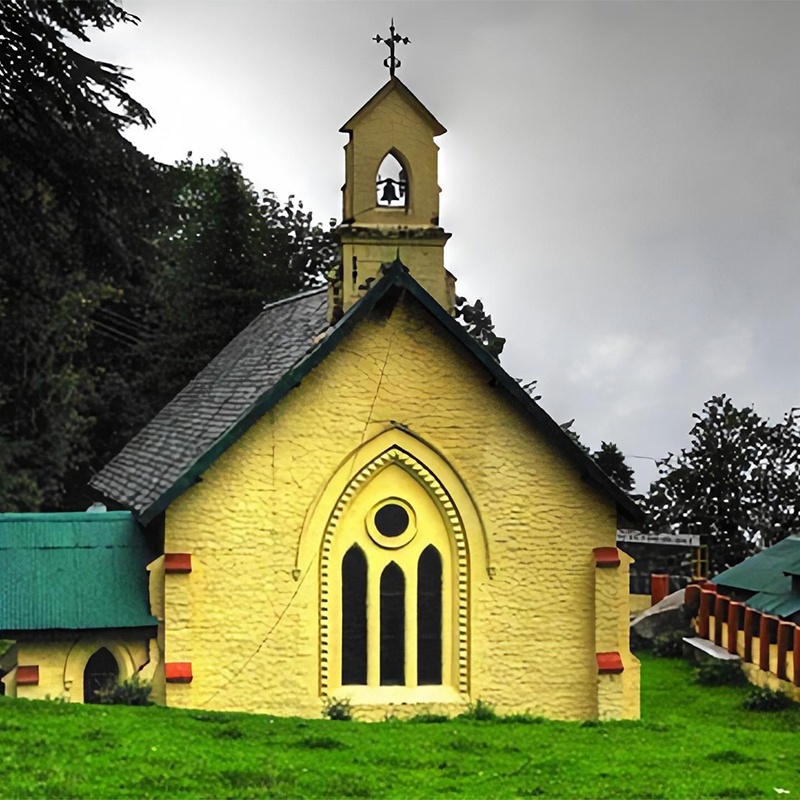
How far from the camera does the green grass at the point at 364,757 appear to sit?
12.8 m

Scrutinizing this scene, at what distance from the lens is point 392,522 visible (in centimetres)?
1969

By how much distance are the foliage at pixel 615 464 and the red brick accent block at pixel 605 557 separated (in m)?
26.0

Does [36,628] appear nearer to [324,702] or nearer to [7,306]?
[324,702]

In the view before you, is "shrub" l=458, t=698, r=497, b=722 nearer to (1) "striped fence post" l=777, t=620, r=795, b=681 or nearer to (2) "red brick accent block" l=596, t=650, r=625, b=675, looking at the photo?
(2) "red brick accent block" l=596, t=650, r=625, b=675

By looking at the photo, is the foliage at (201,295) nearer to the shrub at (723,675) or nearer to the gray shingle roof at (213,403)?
the gray shingle roof at (213,403)

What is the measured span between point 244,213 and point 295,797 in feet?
112

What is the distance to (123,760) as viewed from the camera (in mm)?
13352

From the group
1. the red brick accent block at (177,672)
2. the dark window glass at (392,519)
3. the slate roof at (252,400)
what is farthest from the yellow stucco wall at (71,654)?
the dark window glass at (392,519)

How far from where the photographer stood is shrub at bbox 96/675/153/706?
59.2ft

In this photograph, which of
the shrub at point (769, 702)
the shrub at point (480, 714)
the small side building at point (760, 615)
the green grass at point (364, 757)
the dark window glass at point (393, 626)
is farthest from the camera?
the small side building at point (760, 615)

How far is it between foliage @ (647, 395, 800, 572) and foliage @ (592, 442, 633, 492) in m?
4.67

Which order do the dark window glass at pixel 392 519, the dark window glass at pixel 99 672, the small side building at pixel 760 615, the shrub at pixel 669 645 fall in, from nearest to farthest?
the dark window glass at pixel 99 672 → the dark window glass at pixel 392 519 → the small side building at pixel 760 615 → the shrub at pixel 669 645

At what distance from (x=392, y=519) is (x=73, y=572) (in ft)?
16.5

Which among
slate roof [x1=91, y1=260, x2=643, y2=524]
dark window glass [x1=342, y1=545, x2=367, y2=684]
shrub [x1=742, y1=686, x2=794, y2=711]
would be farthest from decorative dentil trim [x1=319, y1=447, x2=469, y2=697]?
shrub [x1=742, y1=686, x2=794, y2=711]
